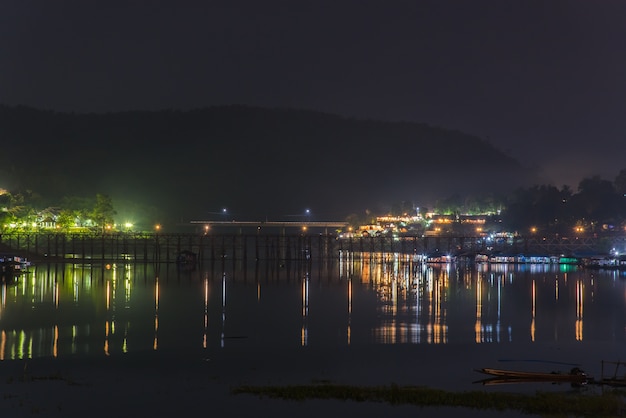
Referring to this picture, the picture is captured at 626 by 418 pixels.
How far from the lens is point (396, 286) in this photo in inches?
1895

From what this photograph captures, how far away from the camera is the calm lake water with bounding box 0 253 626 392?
25.2 m

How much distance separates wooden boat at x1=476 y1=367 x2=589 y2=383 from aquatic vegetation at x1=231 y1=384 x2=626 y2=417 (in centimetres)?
90

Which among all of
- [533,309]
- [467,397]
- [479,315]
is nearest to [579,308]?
[533,309]

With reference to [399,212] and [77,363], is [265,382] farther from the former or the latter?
[399,212]

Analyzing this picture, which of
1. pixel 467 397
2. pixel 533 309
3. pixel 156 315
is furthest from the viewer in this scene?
pixel 533 309

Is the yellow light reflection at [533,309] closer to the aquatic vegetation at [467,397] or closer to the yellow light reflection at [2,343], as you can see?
the aquatic vegetation at [467,397]

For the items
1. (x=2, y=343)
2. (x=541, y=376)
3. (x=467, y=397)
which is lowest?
(x=467, y=397)

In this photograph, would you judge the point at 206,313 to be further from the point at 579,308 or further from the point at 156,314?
the point at 579,308

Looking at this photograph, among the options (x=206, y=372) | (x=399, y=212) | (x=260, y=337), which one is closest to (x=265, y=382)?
(x=206, y=372)

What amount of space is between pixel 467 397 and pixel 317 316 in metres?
15.2

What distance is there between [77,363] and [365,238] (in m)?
123

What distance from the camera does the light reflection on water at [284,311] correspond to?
26.8 meters

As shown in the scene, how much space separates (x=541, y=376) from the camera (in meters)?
20.0

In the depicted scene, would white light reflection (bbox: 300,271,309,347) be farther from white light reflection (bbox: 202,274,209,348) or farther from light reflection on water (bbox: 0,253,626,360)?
white light reflection (bbox: 202,274,209,348)
